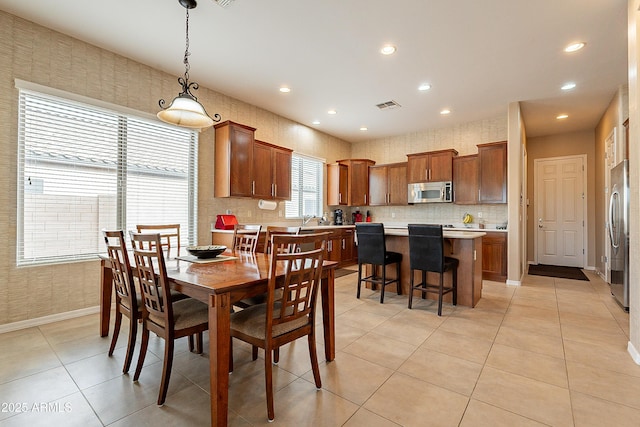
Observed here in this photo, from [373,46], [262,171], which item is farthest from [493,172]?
[262,171]

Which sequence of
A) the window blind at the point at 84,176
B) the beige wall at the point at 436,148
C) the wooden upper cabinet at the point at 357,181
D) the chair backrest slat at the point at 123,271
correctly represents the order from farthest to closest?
the wooden upper cabinet at the point at 357,181, the beige wall at the point at 436,148, the window blind at the point at 84,176, the chair backrest slat at the point at 123,271

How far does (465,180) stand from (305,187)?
316 cm

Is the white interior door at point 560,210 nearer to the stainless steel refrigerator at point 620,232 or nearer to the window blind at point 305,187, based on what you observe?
the stainless steel refrigerator at point 620,232

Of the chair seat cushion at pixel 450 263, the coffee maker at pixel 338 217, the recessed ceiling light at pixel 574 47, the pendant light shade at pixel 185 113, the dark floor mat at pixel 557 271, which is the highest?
the recessed ceiling light at pixel 574 47

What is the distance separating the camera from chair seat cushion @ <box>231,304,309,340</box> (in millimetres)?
1697

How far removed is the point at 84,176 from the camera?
3.24 m

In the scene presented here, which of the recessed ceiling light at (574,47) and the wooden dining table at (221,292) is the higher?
the recessed ceiling light at (574,47)

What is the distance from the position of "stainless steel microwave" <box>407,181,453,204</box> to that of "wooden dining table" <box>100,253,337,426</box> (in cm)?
433

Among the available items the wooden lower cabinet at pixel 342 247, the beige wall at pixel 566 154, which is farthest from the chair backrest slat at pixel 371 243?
the beige wall at pixel 566 154

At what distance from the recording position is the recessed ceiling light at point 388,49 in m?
3.20

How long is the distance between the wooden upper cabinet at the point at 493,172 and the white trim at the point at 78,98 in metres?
5.31

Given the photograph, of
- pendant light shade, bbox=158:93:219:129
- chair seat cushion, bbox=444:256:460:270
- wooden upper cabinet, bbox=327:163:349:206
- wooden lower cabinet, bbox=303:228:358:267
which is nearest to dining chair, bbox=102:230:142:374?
pendant light shade, bbox=158:93:219:129

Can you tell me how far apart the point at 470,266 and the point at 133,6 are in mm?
4367

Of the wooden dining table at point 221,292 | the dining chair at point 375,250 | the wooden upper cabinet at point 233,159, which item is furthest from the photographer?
the wooden upper cabinet at point 233,159
